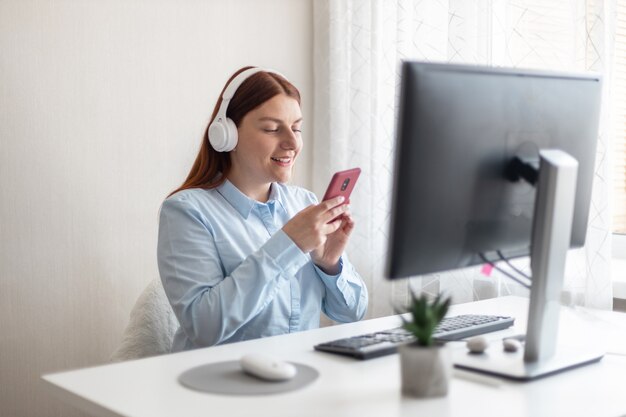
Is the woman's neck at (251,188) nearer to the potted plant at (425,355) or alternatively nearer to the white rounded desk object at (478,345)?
the white rounded desk object at (478,345)

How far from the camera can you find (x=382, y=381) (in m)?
1.24

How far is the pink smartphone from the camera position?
1636 millimetres

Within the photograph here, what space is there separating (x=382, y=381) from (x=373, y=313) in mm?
1480

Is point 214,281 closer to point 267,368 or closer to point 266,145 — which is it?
point 266,145

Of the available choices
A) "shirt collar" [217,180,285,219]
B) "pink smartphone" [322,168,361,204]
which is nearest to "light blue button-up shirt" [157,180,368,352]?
"shirt collar" [217,180,285,219]

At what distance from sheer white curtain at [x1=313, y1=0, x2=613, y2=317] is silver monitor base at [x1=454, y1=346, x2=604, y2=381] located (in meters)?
0.77

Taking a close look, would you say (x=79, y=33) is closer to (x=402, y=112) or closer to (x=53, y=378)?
(x=53, y=378)

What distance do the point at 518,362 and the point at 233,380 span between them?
1.50ft

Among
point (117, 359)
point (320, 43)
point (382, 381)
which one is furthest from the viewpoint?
point (320, 43)

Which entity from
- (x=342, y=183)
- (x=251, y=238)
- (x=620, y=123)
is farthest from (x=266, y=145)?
(x=620, y=123)

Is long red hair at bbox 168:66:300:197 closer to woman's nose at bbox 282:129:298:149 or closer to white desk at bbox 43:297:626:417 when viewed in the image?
woman's nose at bbox 282:129:298:149

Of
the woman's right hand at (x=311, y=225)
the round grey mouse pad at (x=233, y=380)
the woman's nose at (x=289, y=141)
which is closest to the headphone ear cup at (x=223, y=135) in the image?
the woman's nose at (x=289, y=141)

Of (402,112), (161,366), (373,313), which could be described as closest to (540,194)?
(402,112)

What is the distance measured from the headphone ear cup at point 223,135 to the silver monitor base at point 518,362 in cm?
78
